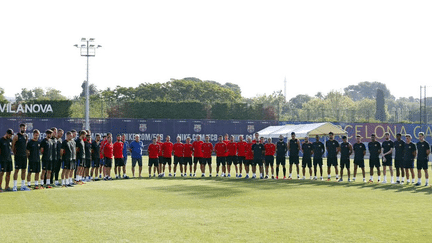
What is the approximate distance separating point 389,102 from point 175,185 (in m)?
185

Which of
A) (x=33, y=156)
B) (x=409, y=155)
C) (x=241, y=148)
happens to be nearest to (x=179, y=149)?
(x=241, y=148)

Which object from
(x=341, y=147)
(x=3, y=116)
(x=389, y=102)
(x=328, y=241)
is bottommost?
(x=328, y=241)

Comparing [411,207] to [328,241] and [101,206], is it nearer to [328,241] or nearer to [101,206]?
[328,241]

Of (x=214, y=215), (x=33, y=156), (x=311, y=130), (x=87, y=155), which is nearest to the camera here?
(x=214, y=215)

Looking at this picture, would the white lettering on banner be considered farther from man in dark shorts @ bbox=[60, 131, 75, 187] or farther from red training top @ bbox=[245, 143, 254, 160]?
man in dark shorts @ bbox=[60, 131, 75, 187]

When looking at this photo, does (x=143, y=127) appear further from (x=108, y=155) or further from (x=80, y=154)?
(x=80, y=154)

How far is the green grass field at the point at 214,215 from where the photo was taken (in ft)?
29.6

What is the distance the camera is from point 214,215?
11336 millimetres

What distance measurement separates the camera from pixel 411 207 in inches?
507

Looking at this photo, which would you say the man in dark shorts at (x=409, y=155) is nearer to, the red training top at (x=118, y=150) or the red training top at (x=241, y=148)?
the red training top at (x=241, y=148)

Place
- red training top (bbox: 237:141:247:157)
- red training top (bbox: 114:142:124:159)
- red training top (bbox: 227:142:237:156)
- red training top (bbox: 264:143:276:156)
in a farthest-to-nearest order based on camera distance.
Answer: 1. red training top (bbox: 227:142:237:156)
2. red training top (bbox: 237:141:247:157)
3. red training top (bbox: 264:143:276:156)
4. red training top (bbox: 114:142:124:159)

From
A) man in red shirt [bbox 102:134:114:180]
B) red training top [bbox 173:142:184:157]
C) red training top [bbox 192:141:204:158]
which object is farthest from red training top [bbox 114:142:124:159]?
red training top [bbox 192:141:204:158]

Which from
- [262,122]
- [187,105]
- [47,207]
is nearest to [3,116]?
[187,105]

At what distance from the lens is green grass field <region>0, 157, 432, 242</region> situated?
29.6ft
